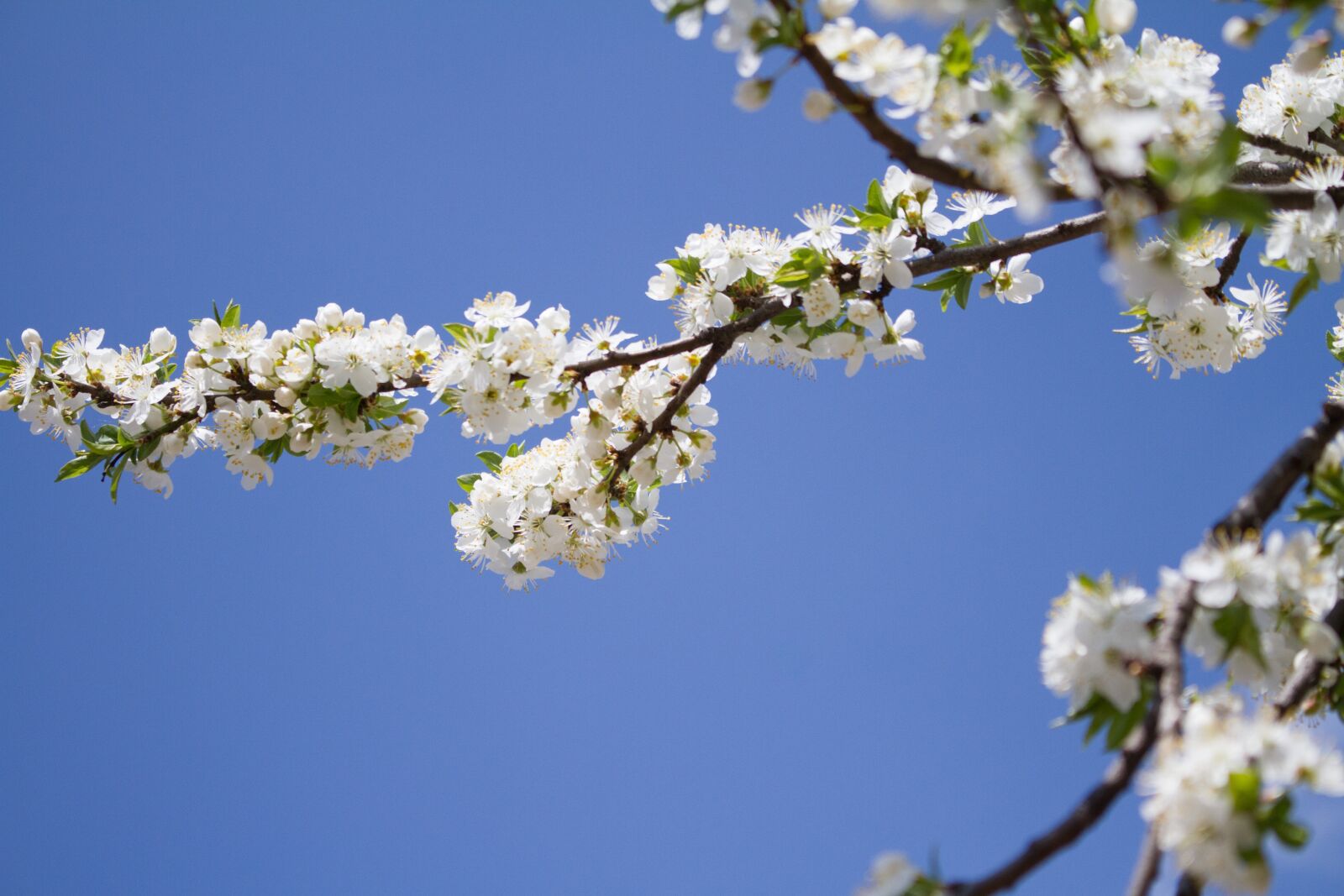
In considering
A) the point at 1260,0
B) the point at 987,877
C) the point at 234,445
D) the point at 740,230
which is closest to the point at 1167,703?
the point at 987,877

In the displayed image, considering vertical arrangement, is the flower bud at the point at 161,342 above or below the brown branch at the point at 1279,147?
above

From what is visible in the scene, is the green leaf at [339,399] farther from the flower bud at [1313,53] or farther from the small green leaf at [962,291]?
the flower bud at [1313,53]

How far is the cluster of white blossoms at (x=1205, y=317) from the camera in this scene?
12.2 feet

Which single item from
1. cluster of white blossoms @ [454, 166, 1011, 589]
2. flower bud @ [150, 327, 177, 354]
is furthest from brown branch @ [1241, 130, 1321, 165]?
flower bud @ [150, 327, 177, 354]

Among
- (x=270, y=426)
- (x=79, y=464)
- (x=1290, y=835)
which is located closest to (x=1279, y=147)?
(x=1290, y=835)

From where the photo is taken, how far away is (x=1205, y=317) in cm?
379

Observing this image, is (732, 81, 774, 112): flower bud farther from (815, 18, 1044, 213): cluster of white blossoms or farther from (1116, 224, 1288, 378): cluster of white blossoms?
(1116, 224, 1288, 378): cluster of white blossoms

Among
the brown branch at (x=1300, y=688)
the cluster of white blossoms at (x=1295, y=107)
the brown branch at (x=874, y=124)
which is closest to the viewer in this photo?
the brown branch at (x=1300, y=688)

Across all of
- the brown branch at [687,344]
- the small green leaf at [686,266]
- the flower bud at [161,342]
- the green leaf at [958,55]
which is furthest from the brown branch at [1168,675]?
the flower bud at [161,342]

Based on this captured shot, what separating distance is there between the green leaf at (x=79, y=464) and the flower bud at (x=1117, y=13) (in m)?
3.66

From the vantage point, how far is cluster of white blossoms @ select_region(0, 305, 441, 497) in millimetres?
3494

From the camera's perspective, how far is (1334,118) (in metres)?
4.01

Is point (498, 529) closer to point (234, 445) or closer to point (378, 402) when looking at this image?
point (378, 402)

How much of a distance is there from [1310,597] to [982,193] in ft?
5.97
